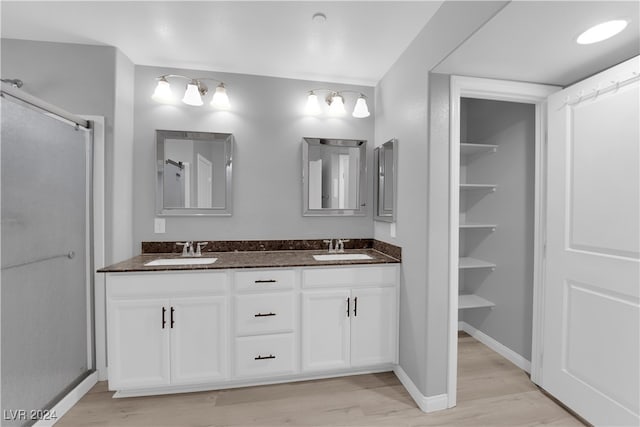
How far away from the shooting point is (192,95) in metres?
2.14

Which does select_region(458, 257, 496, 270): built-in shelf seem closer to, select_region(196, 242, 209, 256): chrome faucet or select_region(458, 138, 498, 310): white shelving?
select_region(458, 138, 498, 310): white shelving

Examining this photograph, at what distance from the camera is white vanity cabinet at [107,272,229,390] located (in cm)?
177

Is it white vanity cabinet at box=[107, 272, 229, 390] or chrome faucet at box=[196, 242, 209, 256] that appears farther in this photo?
chrome faucet at box=[196, 242, 209, 256]

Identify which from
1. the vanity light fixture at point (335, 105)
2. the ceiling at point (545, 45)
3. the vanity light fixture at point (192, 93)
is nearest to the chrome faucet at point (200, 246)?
the vanity light fixture at point (192, 93)

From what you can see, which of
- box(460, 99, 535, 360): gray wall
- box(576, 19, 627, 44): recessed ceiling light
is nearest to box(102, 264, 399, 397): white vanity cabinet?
box(460, 99, 535, 360): gray wall

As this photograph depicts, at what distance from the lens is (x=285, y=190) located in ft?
8.13

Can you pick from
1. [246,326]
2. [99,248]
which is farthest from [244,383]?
[99,248]

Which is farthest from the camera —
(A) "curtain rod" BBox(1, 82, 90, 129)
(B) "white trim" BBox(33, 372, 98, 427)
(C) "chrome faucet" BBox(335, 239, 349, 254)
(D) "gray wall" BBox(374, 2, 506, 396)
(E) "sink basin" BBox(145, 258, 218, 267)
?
(C) "chrome faucet" BBox(335, 239, 349, 254)

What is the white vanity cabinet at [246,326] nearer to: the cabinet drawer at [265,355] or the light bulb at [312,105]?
the cabinet drawer at [265,355]

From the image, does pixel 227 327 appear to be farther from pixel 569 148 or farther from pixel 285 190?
pixel 569 148

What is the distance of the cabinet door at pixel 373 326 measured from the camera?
6.66 ft

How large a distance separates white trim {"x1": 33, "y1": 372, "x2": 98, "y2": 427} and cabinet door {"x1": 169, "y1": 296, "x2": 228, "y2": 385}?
587mm

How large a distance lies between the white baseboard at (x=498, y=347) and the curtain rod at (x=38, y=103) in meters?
3.63

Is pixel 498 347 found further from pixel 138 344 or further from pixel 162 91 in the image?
pixel 162 91
